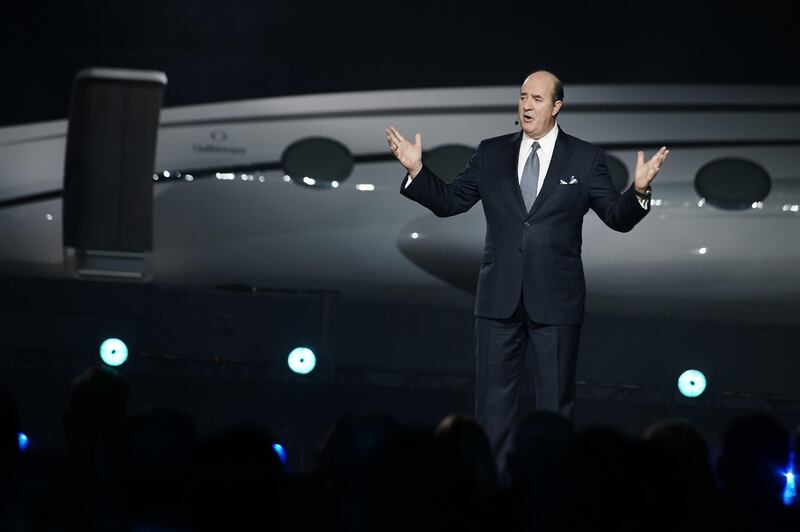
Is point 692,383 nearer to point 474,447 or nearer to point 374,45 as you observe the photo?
point 374,45

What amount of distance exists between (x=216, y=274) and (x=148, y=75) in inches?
49.3

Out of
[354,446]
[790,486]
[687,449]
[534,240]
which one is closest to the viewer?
[354,446]

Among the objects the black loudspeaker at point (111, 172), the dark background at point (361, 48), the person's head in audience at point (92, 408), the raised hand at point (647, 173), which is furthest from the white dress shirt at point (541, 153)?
the black loudspeaker at point (111, 172)

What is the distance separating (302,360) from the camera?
23.9 feet

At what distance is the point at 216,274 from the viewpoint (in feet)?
25.1

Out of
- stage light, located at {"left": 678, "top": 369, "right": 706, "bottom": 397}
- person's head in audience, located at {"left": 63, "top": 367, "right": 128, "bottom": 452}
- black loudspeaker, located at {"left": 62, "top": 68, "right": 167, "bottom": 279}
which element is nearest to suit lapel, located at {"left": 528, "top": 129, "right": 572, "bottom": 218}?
person's head in audience, located at {"left": 63, "top": 367, "right": 128, "bottom": 452}

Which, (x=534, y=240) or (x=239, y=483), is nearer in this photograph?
(x=239, y=483)

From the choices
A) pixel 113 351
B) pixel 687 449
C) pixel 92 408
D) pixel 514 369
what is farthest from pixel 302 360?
pixel 687 449

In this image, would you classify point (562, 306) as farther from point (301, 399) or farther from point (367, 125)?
point (367, 125)

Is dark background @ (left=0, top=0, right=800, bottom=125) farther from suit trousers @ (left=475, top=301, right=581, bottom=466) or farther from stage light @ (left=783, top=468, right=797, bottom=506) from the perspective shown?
stage light @ (left=783, top=468, right=797, bottom=506)

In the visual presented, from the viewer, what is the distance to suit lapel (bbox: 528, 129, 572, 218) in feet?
15.1

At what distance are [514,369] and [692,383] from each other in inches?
128

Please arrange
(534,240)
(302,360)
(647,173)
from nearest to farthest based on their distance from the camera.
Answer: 1. (647,173)
2. (534,240)
3. (302,360)

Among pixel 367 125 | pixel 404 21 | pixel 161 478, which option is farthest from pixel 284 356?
pixel 161 478
